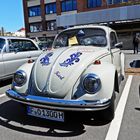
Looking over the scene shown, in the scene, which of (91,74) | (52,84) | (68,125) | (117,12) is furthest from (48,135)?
(117,12)

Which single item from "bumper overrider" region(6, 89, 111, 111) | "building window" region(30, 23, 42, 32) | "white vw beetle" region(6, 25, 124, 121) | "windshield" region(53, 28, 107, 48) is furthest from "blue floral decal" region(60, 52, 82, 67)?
"building window" region(30, 23, 42, 32)

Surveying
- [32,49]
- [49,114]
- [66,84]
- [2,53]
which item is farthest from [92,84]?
[32,49]

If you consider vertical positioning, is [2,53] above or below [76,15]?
below

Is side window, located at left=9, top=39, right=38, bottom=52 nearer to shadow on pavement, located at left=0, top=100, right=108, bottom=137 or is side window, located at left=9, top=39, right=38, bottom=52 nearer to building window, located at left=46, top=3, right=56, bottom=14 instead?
shadow on pavement, located at left=0, top=100, right=108, bottom=137

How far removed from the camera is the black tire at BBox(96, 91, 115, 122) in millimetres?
4327

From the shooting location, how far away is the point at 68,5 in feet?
149

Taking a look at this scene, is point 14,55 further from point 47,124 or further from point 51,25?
point 51,25

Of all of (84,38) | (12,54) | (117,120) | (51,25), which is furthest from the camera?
(51,25)

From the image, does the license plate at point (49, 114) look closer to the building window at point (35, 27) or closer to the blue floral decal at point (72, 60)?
the blue floral decal at point (72, 60)

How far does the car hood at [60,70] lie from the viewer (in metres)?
4.24

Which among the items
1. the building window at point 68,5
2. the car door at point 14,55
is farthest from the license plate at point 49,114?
the building window at point 68,5

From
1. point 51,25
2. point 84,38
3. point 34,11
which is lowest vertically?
point 84,38

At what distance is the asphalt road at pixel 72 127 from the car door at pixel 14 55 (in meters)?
2.56

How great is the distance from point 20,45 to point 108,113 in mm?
5064
